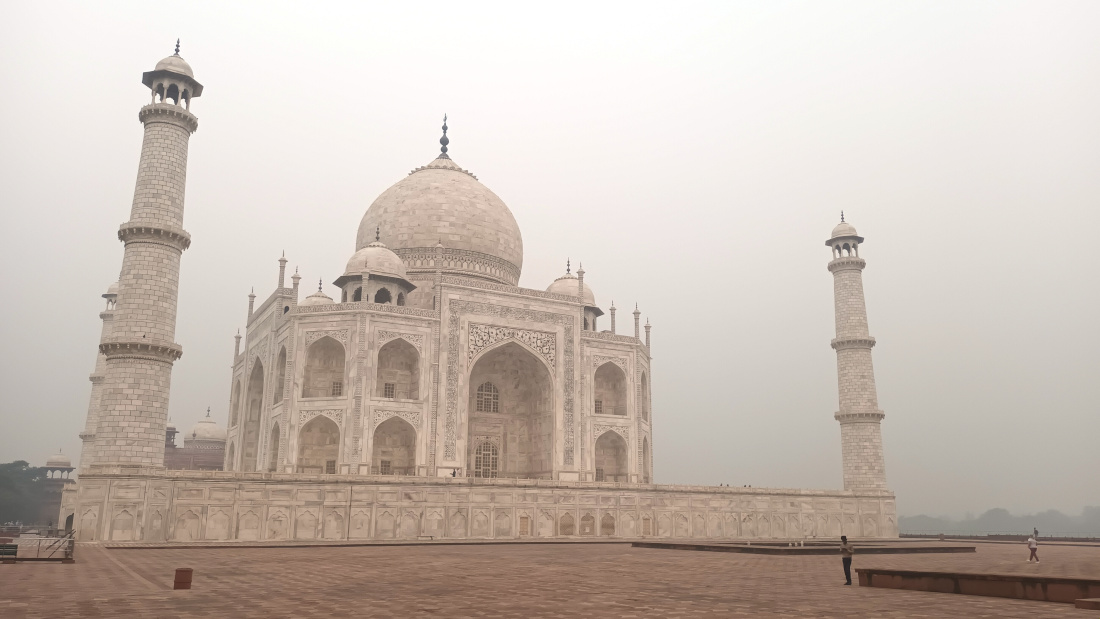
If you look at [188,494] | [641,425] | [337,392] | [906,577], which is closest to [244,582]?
[906,577]

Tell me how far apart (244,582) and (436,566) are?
3.19m

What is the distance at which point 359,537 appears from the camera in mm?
21391

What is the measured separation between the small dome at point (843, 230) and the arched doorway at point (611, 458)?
12.0m

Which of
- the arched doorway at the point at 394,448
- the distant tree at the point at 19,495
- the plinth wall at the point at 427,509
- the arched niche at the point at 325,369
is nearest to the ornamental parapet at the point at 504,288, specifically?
the arched niche at the point at 325,369

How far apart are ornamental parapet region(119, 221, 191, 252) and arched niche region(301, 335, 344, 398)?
7779 millimetres

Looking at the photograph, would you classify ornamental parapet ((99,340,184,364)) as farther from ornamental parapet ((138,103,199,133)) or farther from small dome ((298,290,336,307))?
small dome ((298,290,336,307))

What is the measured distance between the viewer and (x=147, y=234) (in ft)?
69.1

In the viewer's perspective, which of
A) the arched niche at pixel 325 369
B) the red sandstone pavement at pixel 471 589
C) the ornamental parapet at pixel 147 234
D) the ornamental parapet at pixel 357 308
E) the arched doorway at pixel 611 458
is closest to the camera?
the red sandstone pavement at pixel 471 589

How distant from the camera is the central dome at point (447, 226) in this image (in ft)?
112

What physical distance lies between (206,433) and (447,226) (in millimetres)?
26199

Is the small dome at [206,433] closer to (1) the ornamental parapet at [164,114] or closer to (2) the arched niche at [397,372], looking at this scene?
(2) the arched niche at [397,372]

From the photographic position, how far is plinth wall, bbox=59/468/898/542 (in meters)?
19.2

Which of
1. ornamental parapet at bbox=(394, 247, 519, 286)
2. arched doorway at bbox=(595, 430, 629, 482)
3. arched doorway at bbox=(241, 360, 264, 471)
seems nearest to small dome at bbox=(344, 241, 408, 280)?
ornamental parapet at bbox=(394, 247, 519, 286)

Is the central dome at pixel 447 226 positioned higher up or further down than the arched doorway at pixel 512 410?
higher up
